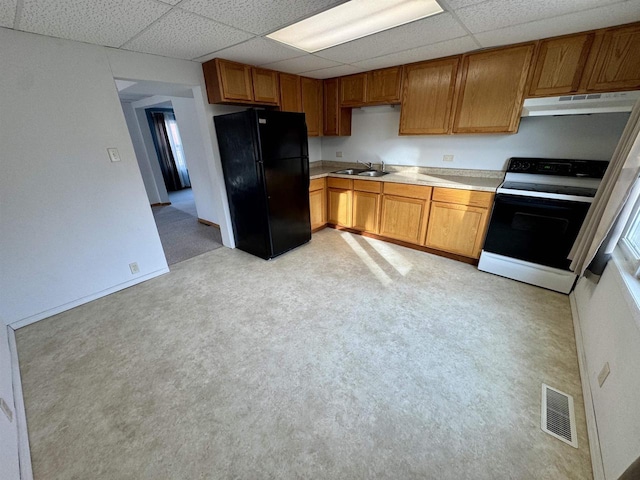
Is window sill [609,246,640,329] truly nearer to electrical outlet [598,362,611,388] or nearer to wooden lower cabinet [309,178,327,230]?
electrical outlet [598,362,611,388]

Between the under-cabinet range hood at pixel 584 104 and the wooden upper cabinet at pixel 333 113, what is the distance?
2237mm

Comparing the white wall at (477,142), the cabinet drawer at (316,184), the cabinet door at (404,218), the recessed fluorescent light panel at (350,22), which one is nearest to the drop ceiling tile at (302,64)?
the recessed fluorescent light panel at (350,22)

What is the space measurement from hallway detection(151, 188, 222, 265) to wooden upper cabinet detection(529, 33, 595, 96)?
13.3 ft

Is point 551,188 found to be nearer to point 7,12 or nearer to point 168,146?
point 7,12

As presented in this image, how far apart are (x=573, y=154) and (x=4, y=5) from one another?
175 inches

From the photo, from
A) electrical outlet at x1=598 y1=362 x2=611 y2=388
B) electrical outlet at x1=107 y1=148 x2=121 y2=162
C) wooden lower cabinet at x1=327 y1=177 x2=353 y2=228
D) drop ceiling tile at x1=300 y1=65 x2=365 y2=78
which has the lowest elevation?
electrical outlet at x1=598 y1=362 x2=611 y2=388

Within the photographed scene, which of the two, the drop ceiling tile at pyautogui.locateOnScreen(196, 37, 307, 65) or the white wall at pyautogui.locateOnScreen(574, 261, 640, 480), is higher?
the drop ceiling tile at pyautogui.locateOnScreen(196, 37, 307, 65)

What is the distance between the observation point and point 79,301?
95.4 inches

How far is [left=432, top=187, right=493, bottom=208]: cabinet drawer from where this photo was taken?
2.62 m

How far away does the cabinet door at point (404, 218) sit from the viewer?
3.14 m

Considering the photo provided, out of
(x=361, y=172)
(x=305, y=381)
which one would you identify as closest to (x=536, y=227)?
(x=361, y=172)

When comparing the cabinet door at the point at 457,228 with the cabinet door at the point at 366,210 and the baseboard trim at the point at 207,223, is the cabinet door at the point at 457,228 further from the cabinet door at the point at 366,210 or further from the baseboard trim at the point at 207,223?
the baseboard trim at the point at 207,223

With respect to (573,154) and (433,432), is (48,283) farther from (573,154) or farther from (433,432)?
(573,154)

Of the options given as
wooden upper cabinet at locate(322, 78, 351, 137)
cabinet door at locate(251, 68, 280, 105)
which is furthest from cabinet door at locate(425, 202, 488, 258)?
cabinet door at locate(251, 68, 280, 105)
